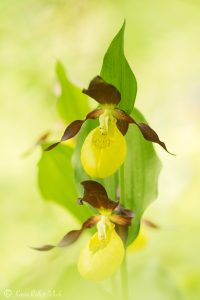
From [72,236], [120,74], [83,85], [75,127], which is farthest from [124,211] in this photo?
[83,85]

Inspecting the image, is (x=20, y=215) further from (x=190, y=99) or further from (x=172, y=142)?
(x=190, y=99)

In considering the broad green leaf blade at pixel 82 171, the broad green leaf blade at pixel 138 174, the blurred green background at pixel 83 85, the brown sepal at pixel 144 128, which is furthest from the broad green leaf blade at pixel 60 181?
the blurred green background at pixel 83 85

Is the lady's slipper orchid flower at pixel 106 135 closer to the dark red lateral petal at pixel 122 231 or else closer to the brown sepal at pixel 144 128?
the brown sepal at pixel 144 128

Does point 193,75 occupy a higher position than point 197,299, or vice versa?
point 193,75

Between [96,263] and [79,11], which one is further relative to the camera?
[79,11]

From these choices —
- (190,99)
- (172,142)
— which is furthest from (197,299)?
(190,99)

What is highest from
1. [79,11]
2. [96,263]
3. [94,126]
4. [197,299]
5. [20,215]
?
[79,11]
